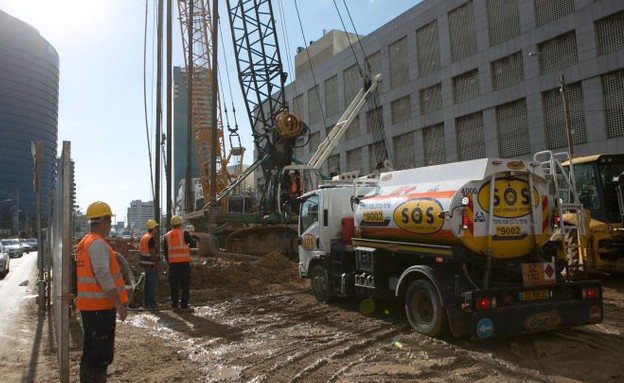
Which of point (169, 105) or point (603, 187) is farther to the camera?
point (169, 105)

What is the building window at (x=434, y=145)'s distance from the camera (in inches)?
1505

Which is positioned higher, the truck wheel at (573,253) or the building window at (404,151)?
the building window at (404,151)

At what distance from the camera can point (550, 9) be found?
3008cm

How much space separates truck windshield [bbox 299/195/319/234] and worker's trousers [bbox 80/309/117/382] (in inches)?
233

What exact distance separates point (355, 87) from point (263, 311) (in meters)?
40.0

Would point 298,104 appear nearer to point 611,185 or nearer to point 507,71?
point 507,71

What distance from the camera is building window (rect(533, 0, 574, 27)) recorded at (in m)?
29.1

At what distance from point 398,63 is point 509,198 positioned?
123ft

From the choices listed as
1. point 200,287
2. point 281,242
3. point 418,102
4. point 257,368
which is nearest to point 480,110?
point 418,102

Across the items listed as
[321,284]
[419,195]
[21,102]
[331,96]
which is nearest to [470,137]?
[331,96]

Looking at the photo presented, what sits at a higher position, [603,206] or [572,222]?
[603,206]

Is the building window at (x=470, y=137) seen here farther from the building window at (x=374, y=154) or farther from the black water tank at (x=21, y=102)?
the black water tank at (x=21, y=102)

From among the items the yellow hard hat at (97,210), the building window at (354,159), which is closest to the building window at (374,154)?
the building window at (354,159)

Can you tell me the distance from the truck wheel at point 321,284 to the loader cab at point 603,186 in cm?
562
